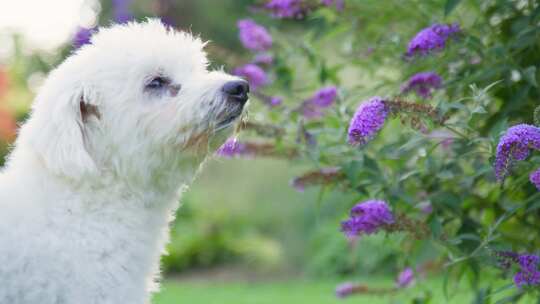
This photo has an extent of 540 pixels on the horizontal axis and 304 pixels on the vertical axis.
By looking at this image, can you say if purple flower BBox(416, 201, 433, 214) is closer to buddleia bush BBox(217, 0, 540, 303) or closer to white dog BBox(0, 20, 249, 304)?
buddleia bush BBox(217, 0, 540, 303)

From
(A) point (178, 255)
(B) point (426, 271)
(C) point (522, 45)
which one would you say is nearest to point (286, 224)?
(A) point (178, 255)

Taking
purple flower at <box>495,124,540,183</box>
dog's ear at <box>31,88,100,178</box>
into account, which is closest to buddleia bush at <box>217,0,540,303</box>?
purple flower at <box>495,124,540,183</box>

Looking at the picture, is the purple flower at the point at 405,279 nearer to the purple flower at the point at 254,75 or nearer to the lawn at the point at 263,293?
the purple flower at the point at 254,75

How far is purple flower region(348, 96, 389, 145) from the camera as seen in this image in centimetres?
256

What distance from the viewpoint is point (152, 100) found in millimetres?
2812

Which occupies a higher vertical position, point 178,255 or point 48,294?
point 178,255

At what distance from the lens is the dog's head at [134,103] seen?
2.71 m

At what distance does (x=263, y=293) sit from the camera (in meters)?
8.07

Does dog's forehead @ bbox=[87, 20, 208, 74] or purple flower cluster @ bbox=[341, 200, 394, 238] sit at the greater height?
dog's forehead @ bbox=[87, 20, 208, 74]

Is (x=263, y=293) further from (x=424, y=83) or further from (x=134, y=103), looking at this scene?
(x=134, y=103)

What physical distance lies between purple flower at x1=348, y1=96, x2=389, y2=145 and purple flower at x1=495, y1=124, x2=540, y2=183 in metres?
0.41

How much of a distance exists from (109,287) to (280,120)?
1405 mm

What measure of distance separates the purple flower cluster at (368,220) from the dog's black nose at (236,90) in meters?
0.62

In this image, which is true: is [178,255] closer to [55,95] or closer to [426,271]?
[426,271]
